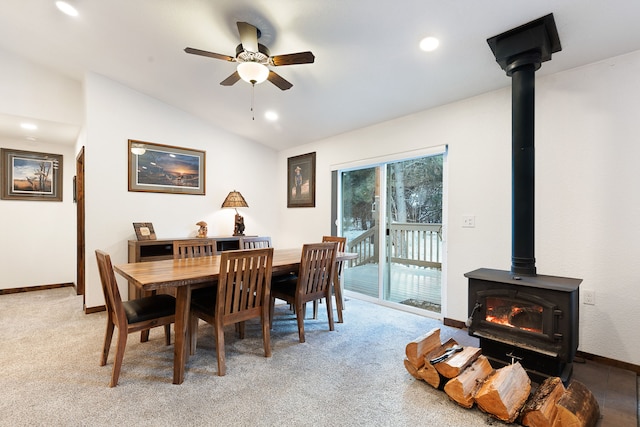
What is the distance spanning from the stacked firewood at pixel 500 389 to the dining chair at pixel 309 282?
102cm

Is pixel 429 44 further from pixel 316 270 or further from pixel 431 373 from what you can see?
pixel 431 373

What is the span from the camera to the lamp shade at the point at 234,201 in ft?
15.2

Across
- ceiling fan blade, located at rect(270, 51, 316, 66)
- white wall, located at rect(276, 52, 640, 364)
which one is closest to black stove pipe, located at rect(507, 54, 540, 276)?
white wall, located at rect(276, 52, 640, 364)

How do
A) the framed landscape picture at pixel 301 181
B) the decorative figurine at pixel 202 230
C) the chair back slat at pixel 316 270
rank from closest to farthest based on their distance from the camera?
1. the chair back slat at pixel 316 270
2. the decorative figurine at pixel 202 230
3. the framed landscape picture at pixel 301 181

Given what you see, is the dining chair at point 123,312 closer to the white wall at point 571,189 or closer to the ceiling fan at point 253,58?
the ceiling fan at point 253,58

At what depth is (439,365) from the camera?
6.70 ft

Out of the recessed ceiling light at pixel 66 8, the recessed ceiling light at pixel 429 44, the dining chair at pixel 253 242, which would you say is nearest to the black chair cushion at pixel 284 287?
the dining chair at pixel 253 242

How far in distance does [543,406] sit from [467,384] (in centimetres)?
38

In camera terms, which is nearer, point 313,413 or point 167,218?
point 313,413

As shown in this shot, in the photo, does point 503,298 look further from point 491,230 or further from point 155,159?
point 155,159

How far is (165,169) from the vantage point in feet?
14.1

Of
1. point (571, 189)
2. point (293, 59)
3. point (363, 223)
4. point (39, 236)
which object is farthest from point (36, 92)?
point (571, 189)

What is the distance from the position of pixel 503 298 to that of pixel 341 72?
7.87 ft

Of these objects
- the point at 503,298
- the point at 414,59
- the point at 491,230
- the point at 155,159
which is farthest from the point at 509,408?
the point at 155,159
